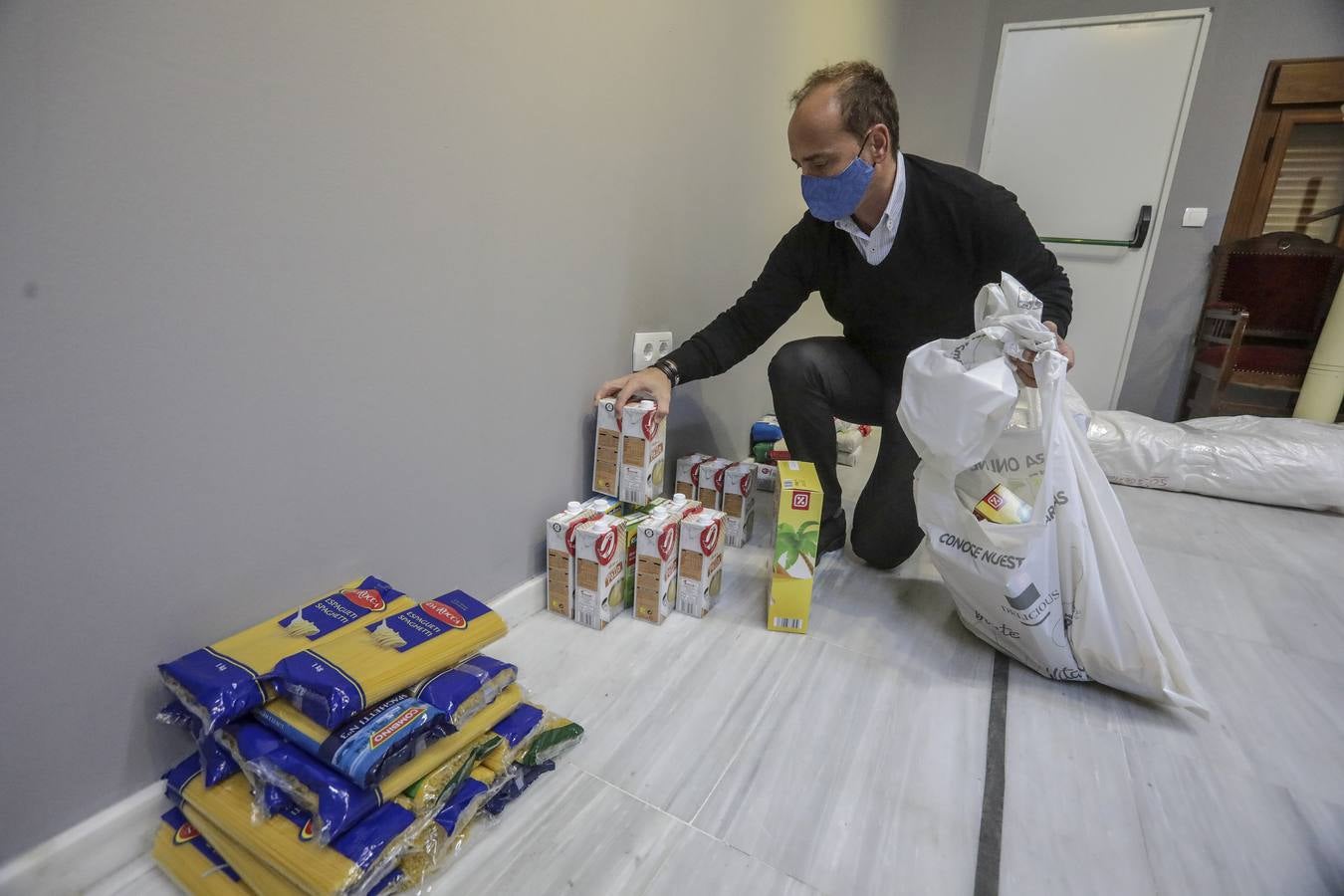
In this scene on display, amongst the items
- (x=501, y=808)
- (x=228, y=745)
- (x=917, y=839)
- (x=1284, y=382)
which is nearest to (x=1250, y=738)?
(x=917, y=839)

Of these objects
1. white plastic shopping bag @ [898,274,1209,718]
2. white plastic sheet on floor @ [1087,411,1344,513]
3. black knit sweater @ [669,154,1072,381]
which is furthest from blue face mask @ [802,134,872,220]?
white plastic sheet on floor @ [1087,411,1344,513]

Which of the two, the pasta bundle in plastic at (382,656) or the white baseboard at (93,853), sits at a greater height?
the pasta bundle in plastic at (382,656)

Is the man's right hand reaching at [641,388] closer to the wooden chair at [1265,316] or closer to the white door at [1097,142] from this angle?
the wooden chair at [1265,316]

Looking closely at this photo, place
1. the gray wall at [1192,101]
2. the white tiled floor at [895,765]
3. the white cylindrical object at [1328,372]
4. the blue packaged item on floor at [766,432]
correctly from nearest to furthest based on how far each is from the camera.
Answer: the white tiled floor at [895,765] < the blue packaged item on floor at [766,432] < the white cylindrical object at [1328,372] < the gray wall at [1192,101]

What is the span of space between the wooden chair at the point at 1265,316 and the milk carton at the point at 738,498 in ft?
6.87

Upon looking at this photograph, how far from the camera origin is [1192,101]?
99.6 inches

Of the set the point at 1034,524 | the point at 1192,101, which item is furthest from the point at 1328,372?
the point at 1034,524

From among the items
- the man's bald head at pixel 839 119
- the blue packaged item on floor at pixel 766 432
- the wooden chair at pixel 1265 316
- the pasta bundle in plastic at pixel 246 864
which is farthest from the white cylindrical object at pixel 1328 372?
the pasta bundle in plastic at pixel 246 864

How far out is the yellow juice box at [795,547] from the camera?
1.09 metres

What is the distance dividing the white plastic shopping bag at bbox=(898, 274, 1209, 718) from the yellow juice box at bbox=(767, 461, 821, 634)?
0.19 meters

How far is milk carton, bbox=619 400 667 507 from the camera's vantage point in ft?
3.76

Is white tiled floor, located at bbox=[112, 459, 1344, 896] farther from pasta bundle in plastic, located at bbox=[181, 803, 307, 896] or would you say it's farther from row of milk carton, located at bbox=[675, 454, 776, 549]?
row of milk carton, located at bbox=[675, 454, 776, 549]

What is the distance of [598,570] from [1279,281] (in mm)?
3024

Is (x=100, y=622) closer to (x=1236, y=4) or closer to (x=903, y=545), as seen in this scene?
(x=903, y=545)
